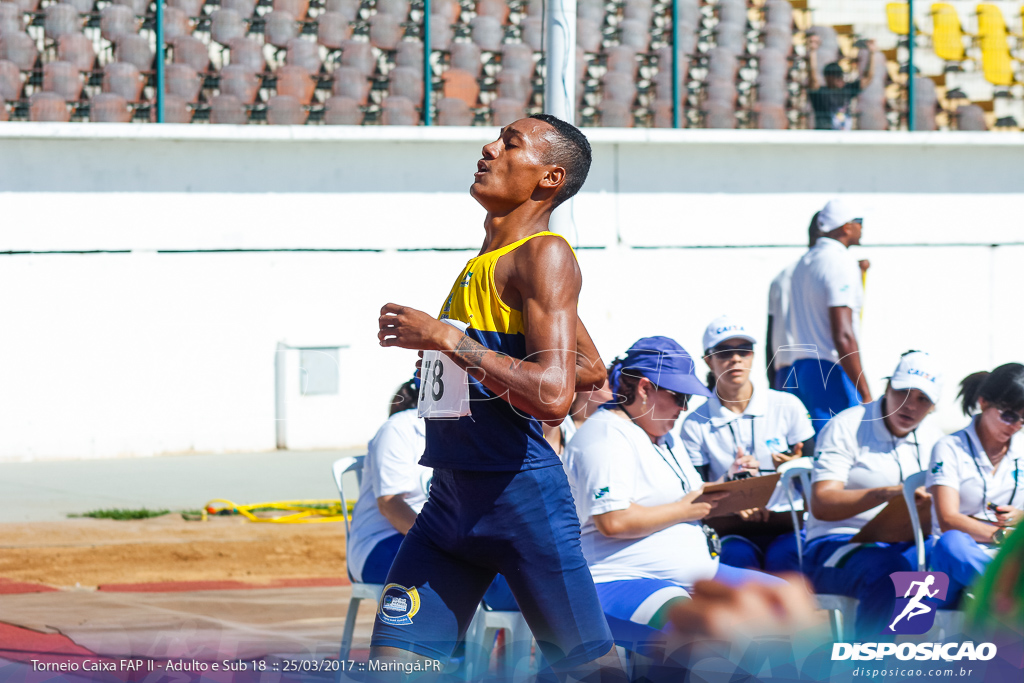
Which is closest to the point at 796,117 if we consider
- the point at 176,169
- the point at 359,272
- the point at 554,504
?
the point at 359,272

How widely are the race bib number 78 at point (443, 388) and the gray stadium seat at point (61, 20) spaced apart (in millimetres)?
10428

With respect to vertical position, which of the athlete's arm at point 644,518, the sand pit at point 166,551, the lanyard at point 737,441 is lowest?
the sand pit at point 166,551

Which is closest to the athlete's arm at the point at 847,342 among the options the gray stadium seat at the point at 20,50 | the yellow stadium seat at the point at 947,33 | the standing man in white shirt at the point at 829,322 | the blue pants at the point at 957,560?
the standing man in white shirt at the point at 829,322

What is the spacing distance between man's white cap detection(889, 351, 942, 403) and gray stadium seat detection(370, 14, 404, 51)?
9251mm

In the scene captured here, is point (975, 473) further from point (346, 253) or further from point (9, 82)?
point (9, 82)

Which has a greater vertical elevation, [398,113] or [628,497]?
[398,113]

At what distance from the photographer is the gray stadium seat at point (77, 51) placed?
11797 mm

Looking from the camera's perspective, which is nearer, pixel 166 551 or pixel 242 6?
pixel 166 551

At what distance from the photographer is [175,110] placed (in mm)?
11648

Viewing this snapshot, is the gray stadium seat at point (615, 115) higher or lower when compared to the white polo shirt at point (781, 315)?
higher

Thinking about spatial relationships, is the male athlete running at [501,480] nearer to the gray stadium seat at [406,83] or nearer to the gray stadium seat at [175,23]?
the gray stadium seat at [406,83]

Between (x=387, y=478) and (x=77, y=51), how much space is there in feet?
30.0

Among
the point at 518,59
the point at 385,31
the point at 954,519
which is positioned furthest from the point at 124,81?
the point at 954,519

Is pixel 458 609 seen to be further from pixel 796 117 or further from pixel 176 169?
pixel 796 117
